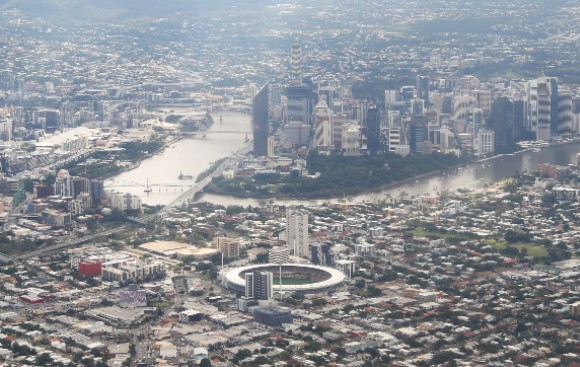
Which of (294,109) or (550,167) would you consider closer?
(550,167)

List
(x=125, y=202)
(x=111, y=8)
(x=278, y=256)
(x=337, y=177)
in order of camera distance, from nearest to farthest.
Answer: (x=278, y=256) → (x=125, y=202) → (x=337, y=177) → (x=111, y=8)

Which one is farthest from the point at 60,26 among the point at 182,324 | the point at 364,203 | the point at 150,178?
the point at 182,324

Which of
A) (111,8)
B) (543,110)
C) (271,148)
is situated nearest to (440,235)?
(271,148)

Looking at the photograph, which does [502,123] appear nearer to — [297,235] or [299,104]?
[299,104]

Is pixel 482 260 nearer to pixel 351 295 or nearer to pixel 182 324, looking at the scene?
pixel 351 295

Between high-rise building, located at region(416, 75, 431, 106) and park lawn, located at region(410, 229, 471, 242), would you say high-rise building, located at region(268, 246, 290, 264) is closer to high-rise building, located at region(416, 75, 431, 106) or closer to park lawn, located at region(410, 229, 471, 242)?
park lawn, located at region(410, 229, 471, 242)

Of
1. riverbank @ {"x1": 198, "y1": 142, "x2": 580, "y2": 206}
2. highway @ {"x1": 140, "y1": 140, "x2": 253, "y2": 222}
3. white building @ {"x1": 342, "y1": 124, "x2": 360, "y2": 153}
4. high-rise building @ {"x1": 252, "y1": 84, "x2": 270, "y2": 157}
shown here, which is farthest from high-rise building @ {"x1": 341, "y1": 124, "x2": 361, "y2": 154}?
riverbank @ {"x1": 198, "y1": 142, "x2": 580, "y2": 206}
